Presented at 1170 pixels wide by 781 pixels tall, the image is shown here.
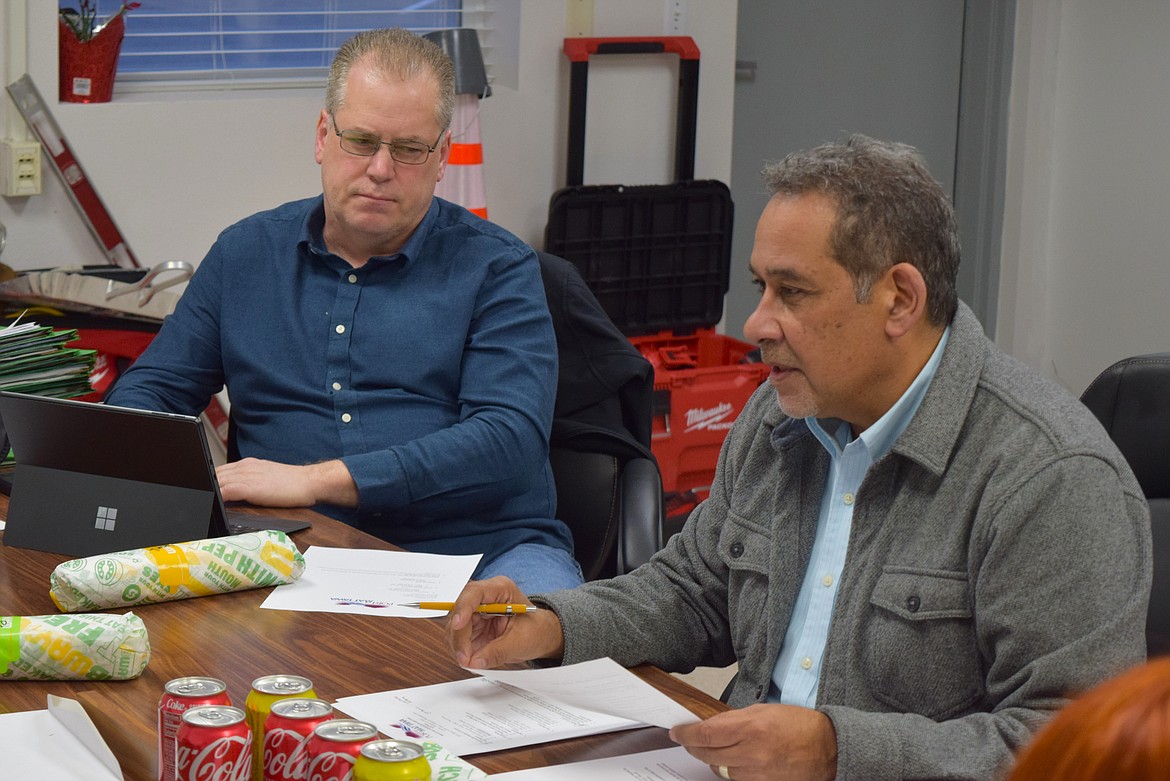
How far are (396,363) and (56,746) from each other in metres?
1.09

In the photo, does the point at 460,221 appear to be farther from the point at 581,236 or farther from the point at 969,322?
the point at 581,236

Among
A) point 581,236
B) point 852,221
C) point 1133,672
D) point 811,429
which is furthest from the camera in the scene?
point 581,236

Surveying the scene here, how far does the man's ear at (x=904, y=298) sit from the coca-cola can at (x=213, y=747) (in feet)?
2.45

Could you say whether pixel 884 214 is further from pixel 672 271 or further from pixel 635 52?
pixel 635 52

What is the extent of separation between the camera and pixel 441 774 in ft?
3.45

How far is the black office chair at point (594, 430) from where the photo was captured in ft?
7.61

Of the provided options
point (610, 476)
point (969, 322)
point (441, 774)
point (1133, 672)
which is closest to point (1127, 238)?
point (610, 476)

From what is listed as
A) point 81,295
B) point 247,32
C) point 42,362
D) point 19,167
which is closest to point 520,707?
point 42,362

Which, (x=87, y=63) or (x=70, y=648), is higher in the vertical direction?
(x=87, y=63)

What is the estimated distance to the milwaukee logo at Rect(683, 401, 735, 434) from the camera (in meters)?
3.72

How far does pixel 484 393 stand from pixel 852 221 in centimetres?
94

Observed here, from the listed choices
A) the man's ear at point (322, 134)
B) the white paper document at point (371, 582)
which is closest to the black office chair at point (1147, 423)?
the white paper document at point (371, 582)

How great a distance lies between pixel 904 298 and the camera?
1.39m

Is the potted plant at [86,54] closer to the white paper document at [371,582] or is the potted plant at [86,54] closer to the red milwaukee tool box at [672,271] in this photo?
the red milwaukee tool box at [672,271]
